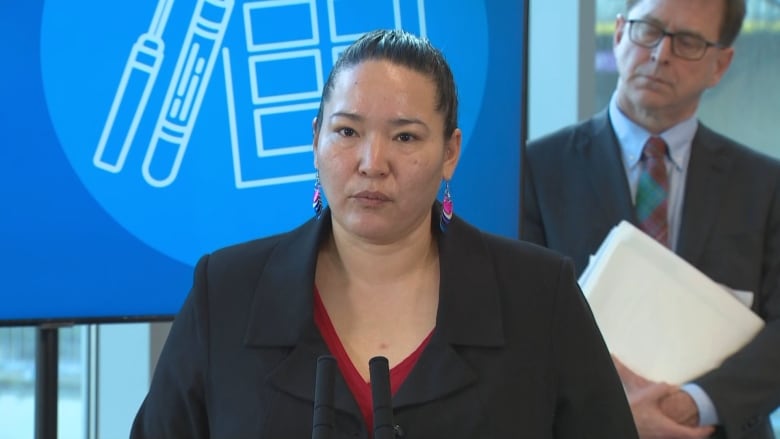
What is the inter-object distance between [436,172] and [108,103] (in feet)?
3.19

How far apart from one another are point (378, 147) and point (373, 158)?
0.02m

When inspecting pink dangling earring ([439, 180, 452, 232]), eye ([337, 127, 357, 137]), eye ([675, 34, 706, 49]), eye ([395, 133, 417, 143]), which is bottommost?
pink dangling earring ([439, 180, 452, 232])

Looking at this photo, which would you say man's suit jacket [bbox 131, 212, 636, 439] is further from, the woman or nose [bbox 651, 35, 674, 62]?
nose [bbox 651, 35, 674, 62]

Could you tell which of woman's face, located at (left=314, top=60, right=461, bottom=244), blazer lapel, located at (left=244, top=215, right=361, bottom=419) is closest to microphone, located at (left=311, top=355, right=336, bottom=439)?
blazer lapel, located at (left=244, top=215, right=361, bottom=419)

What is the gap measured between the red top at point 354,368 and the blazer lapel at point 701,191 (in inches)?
40.9

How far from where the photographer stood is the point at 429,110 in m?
1.82

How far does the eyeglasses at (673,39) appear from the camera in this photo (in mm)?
2680

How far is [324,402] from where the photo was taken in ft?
4.32

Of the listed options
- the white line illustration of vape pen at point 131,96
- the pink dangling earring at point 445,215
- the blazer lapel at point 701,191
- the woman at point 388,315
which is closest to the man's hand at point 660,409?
the blazer lapel at point 701,191

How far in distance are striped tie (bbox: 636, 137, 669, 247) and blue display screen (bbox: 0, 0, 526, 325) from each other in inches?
11.9

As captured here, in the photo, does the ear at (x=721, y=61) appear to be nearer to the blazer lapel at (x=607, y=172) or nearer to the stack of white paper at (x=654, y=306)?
the blazer lapel at (x=607, y=172)

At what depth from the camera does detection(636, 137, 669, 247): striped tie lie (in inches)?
105

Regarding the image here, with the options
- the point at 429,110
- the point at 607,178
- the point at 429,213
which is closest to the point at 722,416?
the point at 607,178

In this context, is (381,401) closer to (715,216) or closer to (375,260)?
(375,260)
